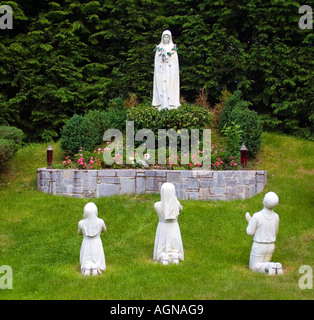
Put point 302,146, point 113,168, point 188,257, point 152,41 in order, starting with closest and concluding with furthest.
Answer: point 188,257, point 113,168, point 302,146, point 152,41

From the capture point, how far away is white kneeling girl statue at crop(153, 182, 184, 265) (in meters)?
6.88

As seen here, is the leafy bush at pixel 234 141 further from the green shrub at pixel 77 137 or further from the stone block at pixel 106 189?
the green shrub at pixel 77 137

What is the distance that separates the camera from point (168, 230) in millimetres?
6945

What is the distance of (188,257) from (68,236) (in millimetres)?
2186

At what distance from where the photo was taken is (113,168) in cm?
1026

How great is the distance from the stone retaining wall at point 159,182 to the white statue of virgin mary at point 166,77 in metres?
3.25

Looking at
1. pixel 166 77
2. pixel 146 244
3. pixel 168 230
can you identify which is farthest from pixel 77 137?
pixel 168 230

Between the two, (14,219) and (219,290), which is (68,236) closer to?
(14,219)

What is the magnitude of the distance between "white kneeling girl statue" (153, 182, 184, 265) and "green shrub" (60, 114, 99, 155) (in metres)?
4.79

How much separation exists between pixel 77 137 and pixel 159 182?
2.65m

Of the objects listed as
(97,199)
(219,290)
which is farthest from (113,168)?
(219,290)

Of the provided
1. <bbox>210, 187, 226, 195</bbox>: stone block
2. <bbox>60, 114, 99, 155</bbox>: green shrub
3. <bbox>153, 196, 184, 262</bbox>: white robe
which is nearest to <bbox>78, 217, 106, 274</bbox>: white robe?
<bbox>153, 196, 184, 262</bbox>: white robe

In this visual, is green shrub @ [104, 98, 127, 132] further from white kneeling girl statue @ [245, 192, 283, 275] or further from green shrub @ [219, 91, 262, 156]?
white kneeling girl statue @ [245, 192, 283, 275]

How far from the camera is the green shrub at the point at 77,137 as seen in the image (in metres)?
11.2
